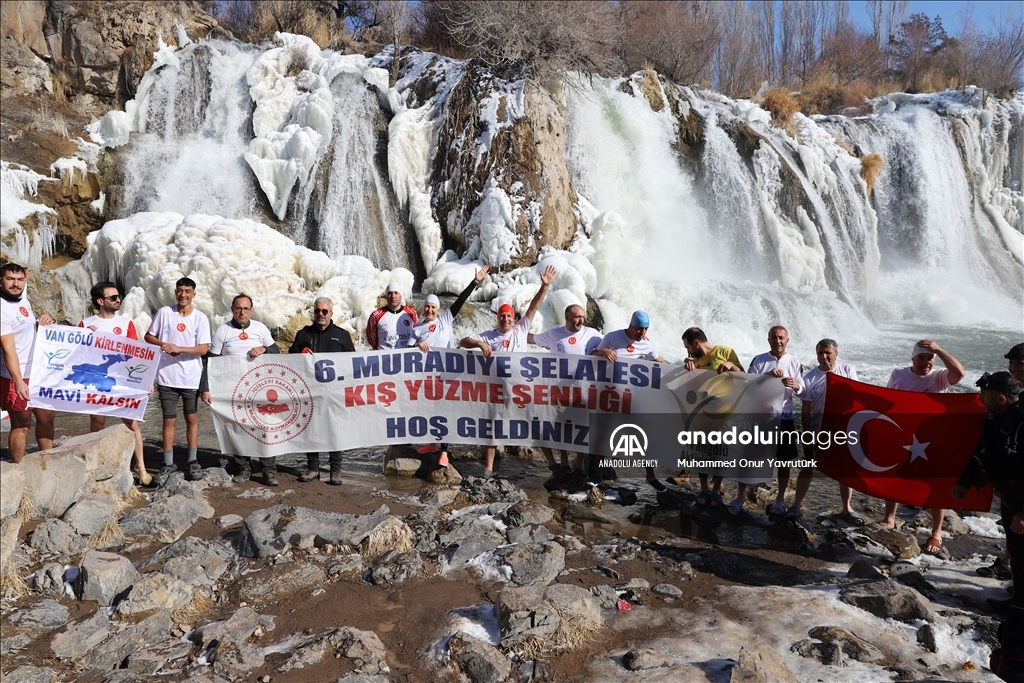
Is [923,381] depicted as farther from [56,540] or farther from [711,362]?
[56,540]

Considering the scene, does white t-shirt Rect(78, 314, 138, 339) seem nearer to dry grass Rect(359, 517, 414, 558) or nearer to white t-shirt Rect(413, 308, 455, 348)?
white t-shirt Rect(413, 308, 455, 348)

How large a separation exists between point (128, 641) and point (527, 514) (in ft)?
9.07

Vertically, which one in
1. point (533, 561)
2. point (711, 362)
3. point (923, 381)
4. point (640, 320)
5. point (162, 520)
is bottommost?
point (533, 561)

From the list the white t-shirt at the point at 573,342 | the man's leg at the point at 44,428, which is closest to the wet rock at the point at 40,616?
the man's leg at the point at 44,428

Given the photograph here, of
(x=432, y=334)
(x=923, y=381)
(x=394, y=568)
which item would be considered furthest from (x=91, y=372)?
(x=923, y=381)

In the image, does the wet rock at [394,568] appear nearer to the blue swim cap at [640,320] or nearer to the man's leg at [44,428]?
the blue swim cap at [640,320]

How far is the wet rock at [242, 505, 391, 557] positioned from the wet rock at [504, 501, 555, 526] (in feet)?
3.23

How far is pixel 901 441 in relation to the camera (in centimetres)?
515

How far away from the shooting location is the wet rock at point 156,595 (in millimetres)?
3977

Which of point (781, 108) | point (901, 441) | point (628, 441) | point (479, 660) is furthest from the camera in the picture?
point (781, 108)

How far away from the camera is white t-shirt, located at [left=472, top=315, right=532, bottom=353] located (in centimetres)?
621

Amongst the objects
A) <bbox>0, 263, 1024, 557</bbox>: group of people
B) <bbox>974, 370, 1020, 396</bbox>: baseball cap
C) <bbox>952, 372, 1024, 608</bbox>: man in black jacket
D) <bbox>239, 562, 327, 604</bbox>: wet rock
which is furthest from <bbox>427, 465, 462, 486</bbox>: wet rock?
<bbox>974, 370, 1020, 396</bbox>: baseball cap

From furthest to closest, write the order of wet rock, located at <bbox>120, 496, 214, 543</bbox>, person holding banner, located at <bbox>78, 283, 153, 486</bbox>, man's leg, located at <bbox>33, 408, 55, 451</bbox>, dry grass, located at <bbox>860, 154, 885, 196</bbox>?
dry grass, located at <bbox>860, 154, 885, 196</bbox>
man's leg, located at <bbox>33, 408, 55, 451</bbox>
person holding banner, located at <bbox>78, 283, 153, 486</bbox>
wet rock, located at <bbox>120, 496, 214, 543</bbox>

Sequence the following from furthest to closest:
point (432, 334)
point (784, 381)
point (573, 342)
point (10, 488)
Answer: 1. point (432, 334)
2. point (573, 342)
3. point (784, 381)
4. point (10, 488)
